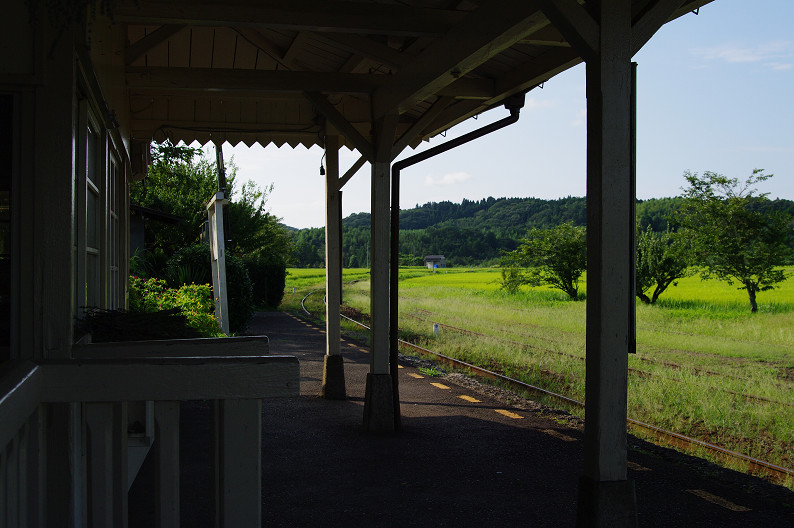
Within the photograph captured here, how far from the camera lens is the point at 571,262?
117 ft

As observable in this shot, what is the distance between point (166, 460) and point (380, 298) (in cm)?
434

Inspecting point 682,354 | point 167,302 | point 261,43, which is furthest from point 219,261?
point 682,354

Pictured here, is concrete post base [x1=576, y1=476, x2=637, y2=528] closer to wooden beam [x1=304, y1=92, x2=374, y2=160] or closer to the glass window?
the glass window

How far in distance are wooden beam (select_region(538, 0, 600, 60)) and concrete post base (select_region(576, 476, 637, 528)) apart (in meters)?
1.87

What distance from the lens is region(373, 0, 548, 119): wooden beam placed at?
11.9 ft

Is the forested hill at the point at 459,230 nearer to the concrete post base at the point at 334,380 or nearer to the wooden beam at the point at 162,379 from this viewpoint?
the concrete post base at the point at 334,380

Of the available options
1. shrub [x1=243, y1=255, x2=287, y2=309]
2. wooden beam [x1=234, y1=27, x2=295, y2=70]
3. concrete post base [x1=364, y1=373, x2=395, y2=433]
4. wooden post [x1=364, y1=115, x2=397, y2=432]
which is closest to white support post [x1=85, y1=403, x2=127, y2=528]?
wooden post [x1=364, y1=115, x2=397, y2=432]

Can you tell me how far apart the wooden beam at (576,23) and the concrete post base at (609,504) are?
1872 millimetres

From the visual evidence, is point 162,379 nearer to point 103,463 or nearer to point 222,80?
point 103,463

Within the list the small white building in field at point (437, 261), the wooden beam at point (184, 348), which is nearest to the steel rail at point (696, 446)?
the wooden beam at point (184, 348)

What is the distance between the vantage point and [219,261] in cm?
1246

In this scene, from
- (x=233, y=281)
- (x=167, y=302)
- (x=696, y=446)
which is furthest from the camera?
(x=233, y=281)

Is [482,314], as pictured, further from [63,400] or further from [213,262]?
[63,400]

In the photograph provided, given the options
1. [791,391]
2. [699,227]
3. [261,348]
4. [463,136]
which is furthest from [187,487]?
[699,227]
